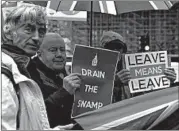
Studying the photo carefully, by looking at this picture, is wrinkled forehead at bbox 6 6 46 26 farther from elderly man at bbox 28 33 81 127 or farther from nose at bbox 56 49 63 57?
nose at bbox 56 49 63 57

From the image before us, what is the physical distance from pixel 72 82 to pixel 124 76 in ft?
1.48

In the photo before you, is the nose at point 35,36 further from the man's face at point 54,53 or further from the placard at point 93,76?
the man's face at point 54,53

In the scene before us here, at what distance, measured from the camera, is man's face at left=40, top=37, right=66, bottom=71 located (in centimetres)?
285

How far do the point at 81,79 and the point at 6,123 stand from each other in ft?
1.90

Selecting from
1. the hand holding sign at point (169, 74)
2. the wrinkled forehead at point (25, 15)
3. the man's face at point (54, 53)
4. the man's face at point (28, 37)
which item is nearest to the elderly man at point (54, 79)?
the man's face at point (54, 53)

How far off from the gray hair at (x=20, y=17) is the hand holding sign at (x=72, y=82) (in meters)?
0.32

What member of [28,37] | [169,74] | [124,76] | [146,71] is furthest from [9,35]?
[169,74]

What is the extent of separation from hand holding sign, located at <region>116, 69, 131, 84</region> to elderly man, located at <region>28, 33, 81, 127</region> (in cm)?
33

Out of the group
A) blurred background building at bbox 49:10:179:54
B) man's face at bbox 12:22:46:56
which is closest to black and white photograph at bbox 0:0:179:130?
man's face at bbox 12:22:46:56

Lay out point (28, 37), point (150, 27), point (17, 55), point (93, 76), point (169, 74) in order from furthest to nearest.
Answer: point (150, 27), point (169, 74), point (93, 76), point (28, 37), point (17, 55)

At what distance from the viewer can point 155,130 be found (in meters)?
2.08

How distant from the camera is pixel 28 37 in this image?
90.6 inches

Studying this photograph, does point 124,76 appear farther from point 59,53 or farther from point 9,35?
point 9,35

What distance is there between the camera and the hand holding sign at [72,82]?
93.4 inches
